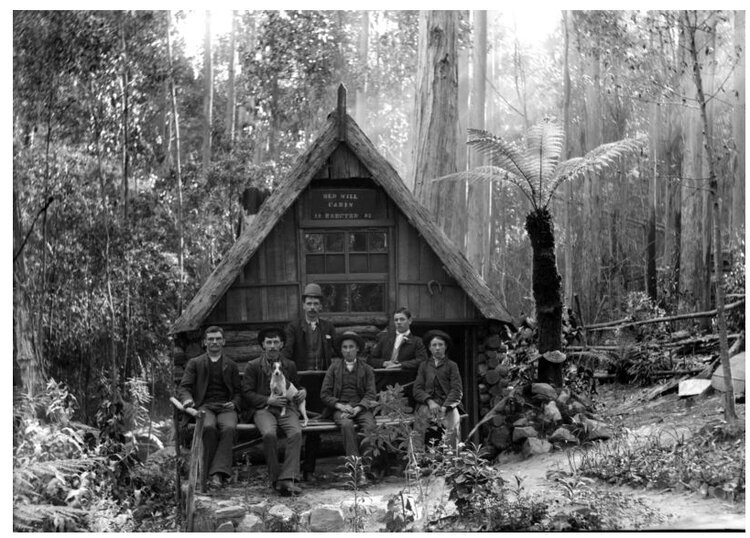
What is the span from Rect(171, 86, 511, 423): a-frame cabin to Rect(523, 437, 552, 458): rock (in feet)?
3.82

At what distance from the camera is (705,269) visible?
469 inches

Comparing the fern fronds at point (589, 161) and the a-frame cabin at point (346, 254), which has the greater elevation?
the fern fronds at point (589, 161)

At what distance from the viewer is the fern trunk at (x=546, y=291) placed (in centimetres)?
939

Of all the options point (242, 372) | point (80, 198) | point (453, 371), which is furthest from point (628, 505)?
point (80, 198)

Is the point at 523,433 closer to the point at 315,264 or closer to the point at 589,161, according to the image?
the point at 315,264

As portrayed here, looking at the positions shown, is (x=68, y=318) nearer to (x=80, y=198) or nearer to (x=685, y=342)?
(x=80, y=198)

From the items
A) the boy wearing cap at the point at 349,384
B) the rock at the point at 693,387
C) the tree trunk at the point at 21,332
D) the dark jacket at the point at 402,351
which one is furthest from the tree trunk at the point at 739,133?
the tree trunk at the point at 21,332

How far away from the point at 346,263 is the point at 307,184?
839mm

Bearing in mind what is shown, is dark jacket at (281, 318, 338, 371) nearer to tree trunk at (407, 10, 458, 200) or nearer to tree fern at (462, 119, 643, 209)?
tree fern at (462, 119, 643, 209)

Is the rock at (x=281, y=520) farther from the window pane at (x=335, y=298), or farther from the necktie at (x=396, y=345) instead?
the window pane at (x=335, y=298)

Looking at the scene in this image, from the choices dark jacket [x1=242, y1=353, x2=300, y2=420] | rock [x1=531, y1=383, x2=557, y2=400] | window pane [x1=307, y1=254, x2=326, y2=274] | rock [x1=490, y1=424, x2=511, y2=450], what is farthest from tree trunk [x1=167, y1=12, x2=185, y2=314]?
rock [x1=531, y1=383, x2=557, y2=400]

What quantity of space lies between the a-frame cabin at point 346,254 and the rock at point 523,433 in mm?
1037

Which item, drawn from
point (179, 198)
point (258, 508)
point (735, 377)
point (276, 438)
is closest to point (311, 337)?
point (276, 438)

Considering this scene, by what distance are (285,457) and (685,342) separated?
5.21 metres
